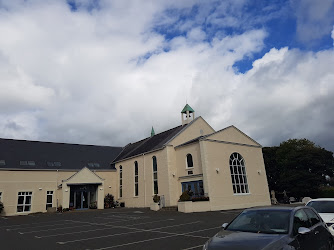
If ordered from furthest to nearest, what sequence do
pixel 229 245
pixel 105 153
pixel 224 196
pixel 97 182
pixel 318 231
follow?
pixel 105 153 → pixel 97 182 → pixel 224 196 → pixel 318 231 → pixel 229 245

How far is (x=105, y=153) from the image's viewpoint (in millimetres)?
36844

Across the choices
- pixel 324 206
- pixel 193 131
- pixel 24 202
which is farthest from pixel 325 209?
pixel 24 202

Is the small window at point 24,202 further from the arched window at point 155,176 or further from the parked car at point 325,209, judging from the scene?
the parked car at point 325,209

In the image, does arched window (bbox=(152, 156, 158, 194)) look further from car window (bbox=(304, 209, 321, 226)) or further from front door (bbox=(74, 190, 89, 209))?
car window (bbox=(304, 209, 321, 226))

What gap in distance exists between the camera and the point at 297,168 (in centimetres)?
4091

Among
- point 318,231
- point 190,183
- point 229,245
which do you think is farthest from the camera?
point 190,183

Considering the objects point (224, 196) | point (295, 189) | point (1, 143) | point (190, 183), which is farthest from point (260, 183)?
point (1, 143)

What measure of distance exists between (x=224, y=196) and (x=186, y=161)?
16.1 feet

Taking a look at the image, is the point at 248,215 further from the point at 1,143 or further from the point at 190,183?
the point at 1,143

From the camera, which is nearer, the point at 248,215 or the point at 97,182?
the point at 248,215

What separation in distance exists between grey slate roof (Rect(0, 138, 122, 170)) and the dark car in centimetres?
2827

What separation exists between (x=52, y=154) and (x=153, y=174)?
543 inches

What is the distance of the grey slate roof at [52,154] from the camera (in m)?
28.2

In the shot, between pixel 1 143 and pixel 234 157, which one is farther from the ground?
pixel 1 143
